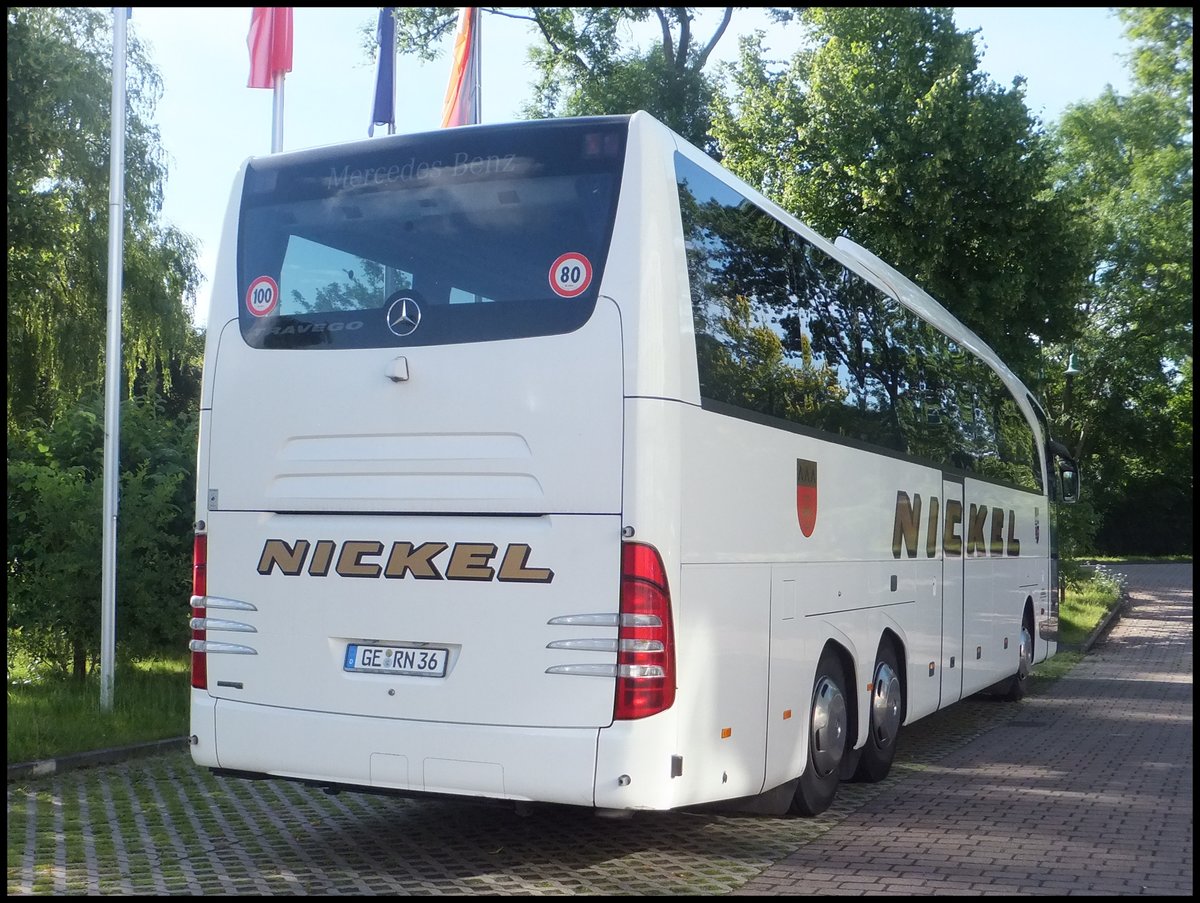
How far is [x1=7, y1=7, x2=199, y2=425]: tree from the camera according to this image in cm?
2084

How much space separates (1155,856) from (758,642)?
2.49 metres

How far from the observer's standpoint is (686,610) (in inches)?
250

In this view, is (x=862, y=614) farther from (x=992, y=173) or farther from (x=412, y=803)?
(x=992, y=173)

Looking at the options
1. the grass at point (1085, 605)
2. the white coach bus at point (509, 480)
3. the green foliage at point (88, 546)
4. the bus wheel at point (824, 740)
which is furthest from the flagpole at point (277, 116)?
the grass at point (1085, 605)

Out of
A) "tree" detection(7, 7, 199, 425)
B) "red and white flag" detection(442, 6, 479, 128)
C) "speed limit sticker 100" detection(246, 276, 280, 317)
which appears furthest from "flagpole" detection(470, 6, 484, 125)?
"speed limit sticker 100" detection(246, 276, 280, 317)

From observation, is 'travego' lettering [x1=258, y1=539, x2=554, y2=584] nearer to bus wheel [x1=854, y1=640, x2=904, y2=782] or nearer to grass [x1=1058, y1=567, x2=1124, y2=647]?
bus wheel [x1=854, y1=640, x2=904, y2=782]

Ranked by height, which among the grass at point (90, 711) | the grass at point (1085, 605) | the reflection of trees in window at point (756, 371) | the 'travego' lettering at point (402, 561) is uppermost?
the reflection of trees in window at point (756, 371)

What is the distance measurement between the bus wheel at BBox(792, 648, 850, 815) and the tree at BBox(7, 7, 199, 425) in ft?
49.8

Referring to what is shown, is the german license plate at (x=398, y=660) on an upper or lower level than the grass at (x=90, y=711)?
upper

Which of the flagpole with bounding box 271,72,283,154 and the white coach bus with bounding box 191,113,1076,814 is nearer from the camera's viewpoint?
the white coach bus with bounding box 191,113,1076,814

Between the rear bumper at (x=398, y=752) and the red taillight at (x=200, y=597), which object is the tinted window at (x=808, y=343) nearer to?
the rear bumper at (x=398, y=752)

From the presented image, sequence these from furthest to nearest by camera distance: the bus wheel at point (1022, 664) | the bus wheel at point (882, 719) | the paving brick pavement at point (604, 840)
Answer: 1. the bus wheel at point (1022, 664)
2. the bus wheel at point (882, 719)
3. the paving brick pavement at point (604, 840)

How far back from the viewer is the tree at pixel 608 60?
3428 cm

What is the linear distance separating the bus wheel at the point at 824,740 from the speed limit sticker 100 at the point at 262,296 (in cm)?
384
